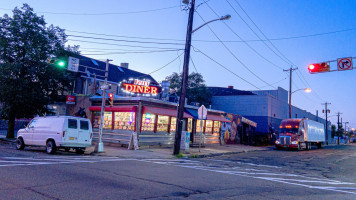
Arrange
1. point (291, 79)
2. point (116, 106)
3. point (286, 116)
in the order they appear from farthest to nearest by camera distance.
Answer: point (286, 116) < point (291, 79) < point (116, 106)

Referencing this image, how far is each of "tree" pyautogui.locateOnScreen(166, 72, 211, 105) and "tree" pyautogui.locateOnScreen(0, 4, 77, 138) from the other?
1884 cm

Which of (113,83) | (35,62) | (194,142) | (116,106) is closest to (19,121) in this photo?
(113,83)

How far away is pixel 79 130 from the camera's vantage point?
609 inches

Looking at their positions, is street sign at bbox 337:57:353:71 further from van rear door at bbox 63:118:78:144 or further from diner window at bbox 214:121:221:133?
diner window at bbox 214:121:221:133

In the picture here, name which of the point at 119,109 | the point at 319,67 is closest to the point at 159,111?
the point at 119,109

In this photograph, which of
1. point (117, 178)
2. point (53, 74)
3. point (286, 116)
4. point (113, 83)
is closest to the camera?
point (117, 178)

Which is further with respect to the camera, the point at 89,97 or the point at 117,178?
the point at 89,97

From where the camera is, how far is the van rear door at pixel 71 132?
48.7 ft

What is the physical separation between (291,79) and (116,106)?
24045 mm

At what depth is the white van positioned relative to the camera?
14844mm

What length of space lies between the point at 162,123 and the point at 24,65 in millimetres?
11862

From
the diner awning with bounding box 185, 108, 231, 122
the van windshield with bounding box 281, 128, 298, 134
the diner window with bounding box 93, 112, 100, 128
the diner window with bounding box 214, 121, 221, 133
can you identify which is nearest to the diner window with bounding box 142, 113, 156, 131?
the diner awning with bounding box 185, 108, 231, 122

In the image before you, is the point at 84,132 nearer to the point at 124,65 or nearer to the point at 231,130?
the point at 231,130

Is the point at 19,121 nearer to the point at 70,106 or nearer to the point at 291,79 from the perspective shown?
the point at 70,106
